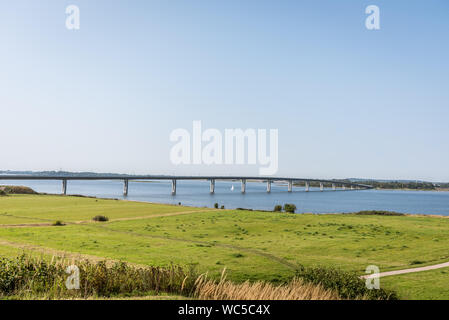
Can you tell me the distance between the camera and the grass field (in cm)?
2612

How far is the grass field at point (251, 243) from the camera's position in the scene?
26.1m

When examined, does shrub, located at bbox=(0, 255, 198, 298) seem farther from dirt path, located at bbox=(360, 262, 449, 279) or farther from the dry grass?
dirt path, located at bbox=(360, 262, 449, 279)

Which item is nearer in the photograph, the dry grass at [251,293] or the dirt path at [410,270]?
the dry grass at [251,293]

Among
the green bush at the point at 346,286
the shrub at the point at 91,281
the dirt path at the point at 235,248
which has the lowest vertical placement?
the dirt path at the point at 235,248

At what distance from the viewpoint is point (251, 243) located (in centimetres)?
3753

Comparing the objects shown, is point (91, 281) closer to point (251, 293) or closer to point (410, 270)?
point (251, 293)

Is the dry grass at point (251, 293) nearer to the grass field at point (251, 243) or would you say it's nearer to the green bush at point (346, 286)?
the green bush at point (346, 286)

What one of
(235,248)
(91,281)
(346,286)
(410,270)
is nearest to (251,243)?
(235,248)

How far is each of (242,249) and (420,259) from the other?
1399cm

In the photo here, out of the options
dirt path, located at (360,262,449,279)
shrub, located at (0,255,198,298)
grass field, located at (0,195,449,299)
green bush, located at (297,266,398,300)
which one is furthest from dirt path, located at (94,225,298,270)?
shrub, located at (0,255,198,298)

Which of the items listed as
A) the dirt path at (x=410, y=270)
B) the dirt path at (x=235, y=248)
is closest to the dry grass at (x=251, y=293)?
the dirt path at (x=410, y=270)

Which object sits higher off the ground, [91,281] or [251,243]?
[91,281]

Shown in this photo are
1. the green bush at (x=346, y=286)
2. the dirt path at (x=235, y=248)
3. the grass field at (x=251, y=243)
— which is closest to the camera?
the green bush at (x=346, y=286)

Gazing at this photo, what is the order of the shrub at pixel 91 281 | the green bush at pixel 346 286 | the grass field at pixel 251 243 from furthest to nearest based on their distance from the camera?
the grass field at pixel 251 243
the green bush at pixel 346 286
the shrub at pixel 91 281
